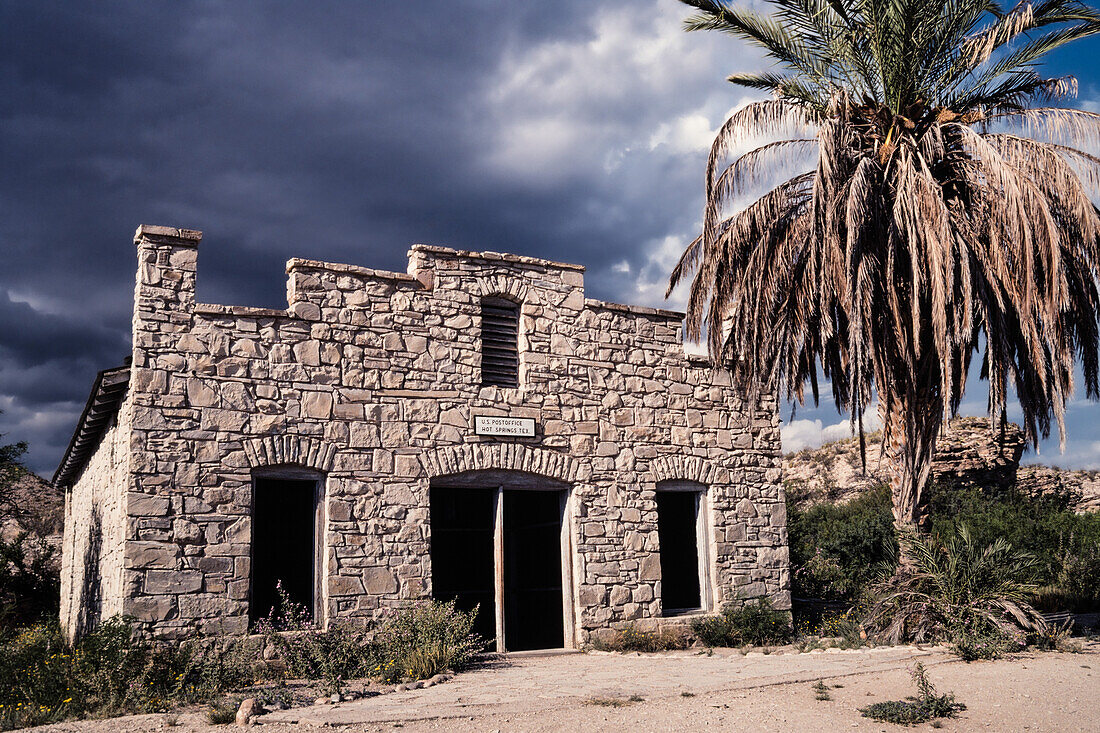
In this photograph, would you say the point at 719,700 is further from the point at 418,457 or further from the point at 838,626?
the point at 838,626

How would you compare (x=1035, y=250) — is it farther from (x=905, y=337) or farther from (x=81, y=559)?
Result: (x=81, y=559)

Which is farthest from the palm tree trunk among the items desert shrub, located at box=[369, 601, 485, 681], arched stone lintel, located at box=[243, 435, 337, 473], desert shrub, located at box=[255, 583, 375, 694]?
arched stone lintel, located at box=[243, 435, 337, 473]

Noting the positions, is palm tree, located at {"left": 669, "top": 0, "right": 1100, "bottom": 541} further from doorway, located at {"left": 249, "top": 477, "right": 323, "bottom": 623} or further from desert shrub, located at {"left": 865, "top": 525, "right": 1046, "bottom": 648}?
doorway, located at {"left": 249, "top": 477, "right": 323, "bottom": 623}

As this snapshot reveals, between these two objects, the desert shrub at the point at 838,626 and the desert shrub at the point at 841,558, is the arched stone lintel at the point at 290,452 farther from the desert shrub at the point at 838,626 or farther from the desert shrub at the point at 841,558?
the desert shrub at the point at 841,558

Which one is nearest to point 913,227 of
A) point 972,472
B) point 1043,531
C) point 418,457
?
point 418,457

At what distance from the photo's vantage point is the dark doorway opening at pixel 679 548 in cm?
1255

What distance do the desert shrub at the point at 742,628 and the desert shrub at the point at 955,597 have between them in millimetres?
1624

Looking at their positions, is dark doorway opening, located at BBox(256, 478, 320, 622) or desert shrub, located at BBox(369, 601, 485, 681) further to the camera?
dark doorway opening, located at BBox(256, 478, 320, 622)

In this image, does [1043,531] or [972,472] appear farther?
[972,472]

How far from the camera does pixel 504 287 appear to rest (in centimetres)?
1177

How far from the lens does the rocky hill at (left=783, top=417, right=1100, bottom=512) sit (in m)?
23.3

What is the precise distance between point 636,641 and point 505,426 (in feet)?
11.1

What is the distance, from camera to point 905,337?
11.2m

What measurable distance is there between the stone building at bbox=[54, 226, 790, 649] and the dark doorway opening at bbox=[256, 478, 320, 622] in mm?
25
